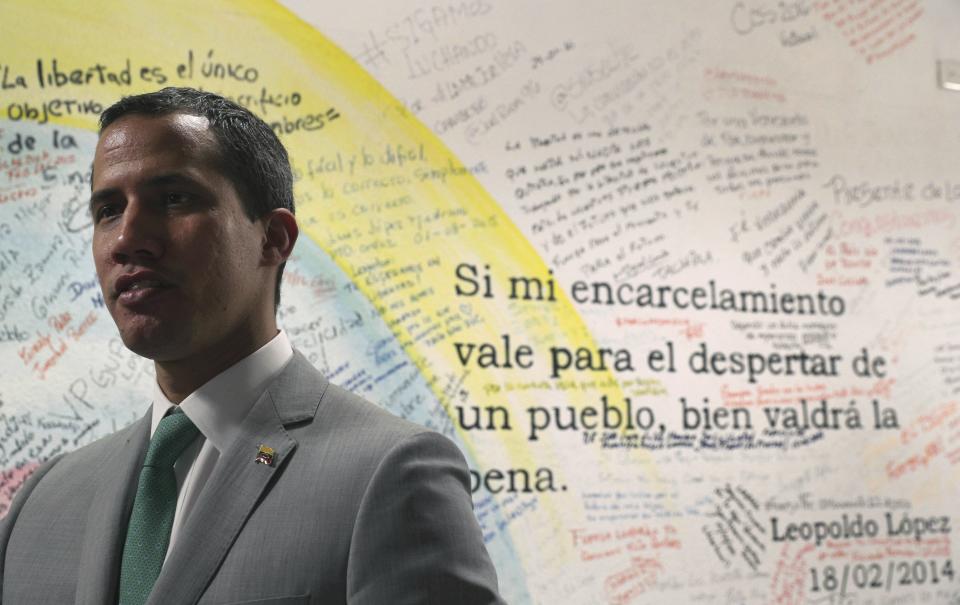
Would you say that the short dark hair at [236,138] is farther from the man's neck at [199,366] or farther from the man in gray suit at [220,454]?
the man's neck at [199,366]

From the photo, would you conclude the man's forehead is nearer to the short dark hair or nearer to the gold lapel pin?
the short dark hair

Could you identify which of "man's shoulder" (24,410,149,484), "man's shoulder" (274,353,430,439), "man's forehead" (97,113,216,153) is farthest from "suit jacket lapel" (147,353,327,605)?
"man's forehead" (97,113,216,153)

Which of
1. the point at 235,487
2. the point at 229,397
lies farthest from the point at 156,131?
the point at 235,487

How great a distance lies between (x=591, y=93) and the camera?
10.6 ft

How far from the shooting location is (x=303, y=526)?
3.67ft

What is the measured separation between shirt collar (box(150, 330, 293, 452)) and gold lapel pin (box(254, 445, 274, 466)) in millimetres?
55

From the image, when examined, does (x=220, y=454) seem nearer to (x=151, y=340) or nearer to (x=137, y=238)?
(x=151, y=340)

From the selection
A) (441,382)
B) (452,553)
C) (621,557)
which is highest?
(452,553)

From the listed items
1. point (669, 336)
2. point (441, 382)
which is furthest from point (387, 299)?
point (669, 336)

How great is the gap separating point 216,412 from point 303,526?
223 millimetres

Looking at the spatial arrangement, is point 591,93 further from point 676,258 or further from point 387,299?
point 387,299

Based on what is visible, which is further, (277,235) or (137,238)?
(277,235)

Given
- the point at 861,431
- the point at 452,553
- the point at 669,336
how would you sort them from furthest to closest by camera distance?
the point at 861,431 → the point at 669,336 → the point at 452,553

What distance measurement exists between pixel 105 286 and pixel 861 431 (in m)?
2.81
